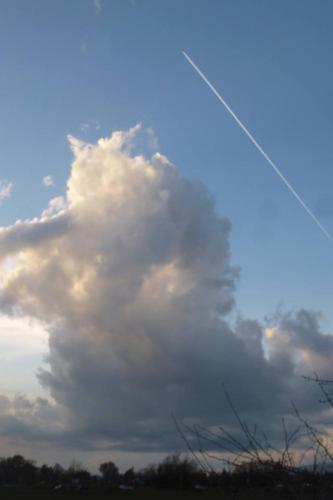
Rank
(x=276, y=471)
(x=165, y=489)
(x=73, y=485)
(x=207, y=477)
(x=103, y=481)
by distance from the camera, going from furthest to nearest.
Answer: (x=103, y=481) < (x=73, y=485) < (x=165, y=489) < (x=207, y=477) < (x=276, y=471)

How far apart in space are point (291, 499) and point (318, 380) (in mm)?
1357

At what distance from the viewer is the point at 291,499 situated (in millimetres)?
7016

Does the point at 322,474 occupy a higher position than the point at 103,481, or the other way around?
the point at 103,481

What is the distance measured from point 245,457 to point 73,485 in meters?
175

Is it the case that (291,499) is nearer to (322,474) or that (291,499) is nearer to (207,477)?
(322,474)

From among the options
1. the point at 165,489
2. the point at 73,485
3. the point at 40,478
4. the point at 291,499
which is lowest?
the point at 291,499

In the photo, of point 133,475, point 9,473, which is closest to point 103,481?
point 133,475

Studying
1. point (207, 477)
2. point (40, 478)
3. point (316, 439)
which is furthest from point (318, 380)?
point (40, 478)

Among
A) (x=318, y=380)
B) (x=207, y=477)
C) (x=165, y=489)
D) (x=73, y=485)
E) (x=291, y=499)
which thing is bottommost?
(x=291, y=499)

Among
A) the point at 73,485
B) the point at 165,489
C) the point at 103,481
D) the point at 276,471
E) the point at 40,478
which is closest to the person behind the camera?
the point at 276,471

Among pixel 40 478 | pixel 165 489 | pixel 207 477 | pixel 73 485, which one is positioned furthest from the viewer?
pixel 40 478

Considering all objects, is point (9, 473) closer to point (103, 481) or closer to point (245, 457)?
point (103, 481)

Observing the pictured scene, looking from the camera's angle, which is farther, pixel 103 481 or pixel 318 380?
pixel 103 481

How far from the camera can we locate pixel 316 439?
A: 7.08m
